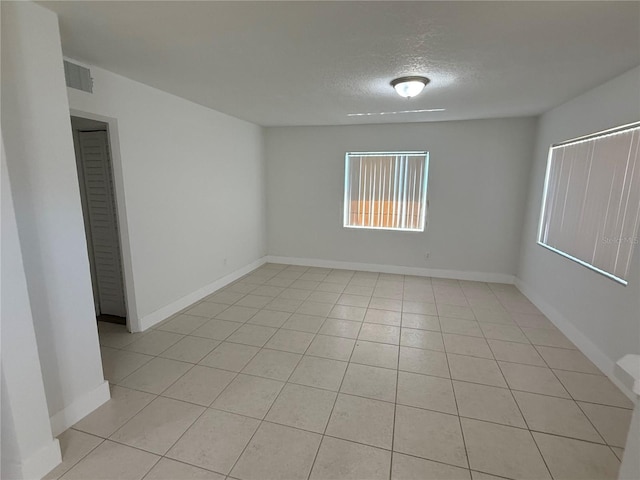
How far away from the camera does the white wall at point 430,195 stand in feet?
14.7

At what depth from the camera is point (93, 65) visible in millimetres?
2469

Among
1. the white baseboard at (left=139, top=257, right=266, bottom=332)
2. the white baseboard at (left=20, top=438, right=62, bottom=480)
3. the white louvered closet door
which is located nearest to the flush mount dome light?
the white louvered closet door

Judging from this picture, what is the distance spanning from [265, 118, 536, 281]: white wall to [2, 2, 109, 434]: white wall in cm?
376

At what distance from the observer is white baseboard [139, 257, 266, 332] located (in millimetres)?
3221

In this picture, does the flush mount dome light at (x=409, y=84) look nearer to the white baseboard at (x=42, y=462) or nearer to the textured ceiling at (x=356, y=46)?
the textured ceiling at (x=356, y=46)

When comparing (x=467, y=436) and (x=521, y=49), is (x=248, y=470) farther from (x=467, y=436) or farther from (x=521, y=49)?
(x=521, y=49)

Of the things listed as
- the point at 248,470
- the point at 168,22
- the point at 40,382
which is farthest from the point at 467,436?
the point at 168,22

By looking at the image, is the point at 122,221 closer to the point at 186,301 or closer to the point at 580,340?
the point at 186,301

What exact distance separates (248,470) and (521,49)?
306 centimetres

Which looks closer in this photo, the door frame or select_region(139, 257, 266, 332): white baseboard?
the door frame

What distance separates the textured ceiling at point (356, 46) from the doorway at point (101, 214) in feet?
2.63

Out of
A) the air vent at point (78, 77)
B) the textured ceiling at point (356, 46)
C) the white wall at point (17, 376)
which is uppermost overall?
the textured ceiling at point (356, 46)

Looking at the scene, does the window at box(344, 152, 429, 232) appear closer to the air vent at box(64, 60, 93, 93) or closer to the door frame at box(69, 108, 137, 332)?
the door frame at box(69, 108, 137, 332)

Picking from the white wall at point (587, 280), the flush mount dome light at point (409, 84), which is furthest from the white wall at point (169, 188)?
the white wall at point (587, 280)
